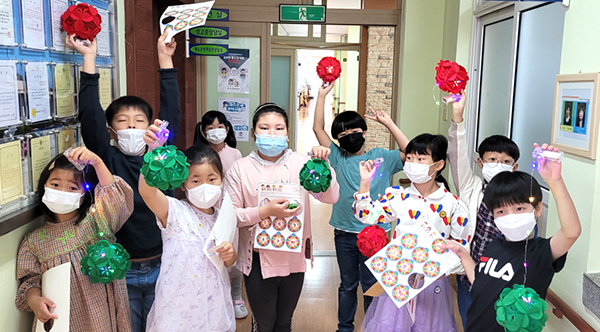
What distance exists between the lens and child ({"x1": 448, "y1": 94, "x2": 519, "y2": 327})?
2.19 meters

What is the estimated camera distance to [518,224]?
5.55 feet

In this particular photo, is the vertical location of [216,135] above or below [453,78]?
below

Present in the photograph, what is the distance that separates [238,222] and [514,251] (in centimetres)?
109

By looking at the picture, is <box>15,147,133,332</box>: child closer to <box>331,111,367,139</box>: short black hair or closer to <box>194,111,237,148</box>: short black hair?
<box>331,111,367,139</box>: short black hair

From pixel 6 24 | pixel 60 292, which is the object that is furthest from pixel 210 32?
pixel 60 292

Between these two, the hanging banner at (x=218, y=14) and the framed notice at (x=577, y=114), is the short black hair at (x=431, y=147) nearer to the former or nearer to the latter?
the framed notice at (x=577, y=114)

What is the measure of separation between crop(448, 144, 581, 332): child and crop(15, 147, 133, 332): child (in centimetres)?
139

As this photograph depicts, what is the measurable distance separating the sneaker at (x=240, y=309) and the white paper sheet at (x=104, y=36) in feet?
5.96

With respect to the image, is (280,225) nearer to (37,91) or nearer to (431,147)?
(431,147)

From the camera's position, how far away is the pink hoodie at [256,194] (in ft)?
7.20

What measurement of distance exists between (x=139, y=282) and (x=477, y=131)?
2690 mm

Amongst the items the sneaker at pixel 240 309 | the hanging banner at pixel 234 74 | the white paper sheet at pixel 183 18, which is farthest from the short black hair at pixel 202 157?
the hanging banner at pixel 234 74

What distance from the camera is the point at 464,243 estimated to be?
209cm

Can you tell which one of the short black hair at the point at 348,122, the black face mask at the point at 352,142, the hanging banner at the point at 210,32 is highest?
the hanging banner at the point at 210,32
